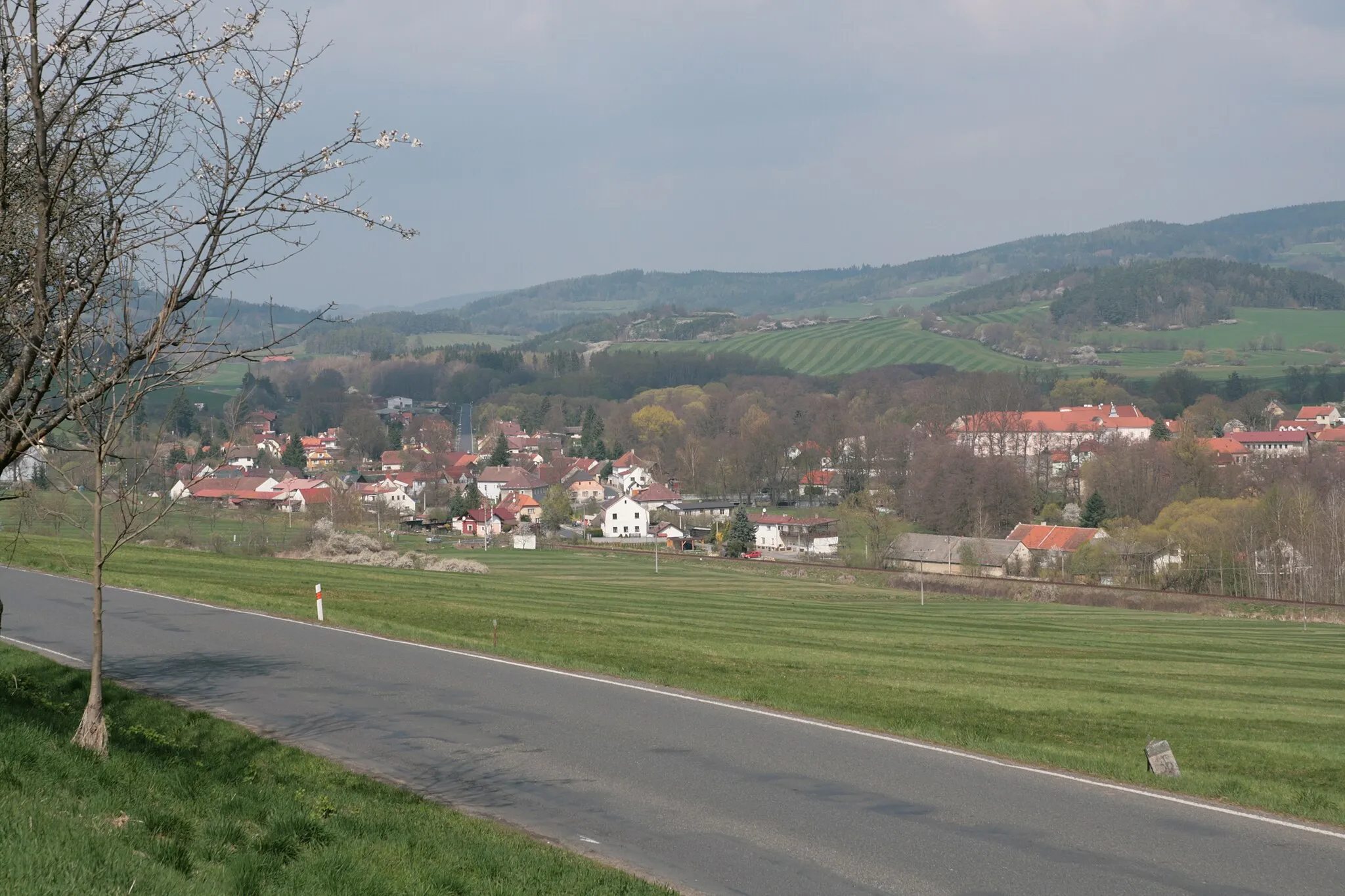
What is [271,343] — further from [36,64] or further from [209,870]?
[209,870]

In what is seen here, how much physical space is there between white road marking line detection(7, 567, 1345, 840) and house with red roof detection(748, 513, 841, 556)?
75.0m

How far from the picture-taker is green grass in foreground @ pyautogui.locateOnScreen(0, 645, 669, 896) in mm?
6891

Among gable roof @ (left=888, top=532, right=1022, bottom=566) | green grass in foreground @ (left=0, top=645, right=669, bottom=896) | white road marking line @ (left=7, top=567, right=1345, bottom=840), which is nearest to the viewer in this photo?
green grass in foreground @ (left=0, top=645, right=669, bottom=896)

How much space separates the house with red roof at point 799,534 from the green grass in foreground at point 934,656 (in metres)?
43.0

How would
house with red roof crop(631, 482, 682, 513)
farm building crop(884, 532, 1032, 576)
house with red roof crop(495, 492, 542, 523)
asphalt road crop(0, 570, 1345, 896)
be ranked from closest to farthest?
asphalt road crop(0, 570, 1345, 896), farm building crop(884, 532, 1032, 576), house with red roof crop(495, 492, 542, 523), house with red roof crop(631, 482, 682, 513)

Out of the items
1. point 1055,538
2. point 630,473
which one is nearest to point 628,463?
point 630,473

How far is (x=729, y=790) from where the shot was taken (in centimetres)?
1133

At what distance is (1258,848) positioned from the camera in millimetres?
9805

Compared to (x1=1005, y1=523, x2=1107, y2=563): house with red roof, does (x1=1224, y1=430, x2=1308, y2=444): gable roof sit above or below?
above

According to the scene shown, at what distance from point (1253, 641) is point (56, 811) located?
41771 millimetres

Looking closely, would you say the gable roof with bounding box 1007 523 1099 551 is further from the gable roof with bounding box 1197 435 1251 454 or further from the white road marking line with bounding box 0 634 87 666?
the white road marking line with bounding box 0 634 87 666

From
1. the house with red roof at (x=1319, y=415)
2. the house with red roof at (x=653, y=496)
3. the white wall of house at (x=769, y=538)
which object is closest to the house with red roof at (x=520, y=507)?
the house with red roof at (x=653, y=496)

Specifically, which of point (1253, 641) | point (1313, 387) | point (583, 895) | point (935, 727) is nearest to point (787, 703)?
point (935, 727)

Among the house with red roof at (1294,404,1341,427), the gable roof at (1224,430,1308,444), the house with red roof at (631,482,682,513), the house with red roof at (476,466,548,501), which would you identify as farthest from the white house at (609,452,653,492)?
the house with red roof at (1294,404,1341,427)
